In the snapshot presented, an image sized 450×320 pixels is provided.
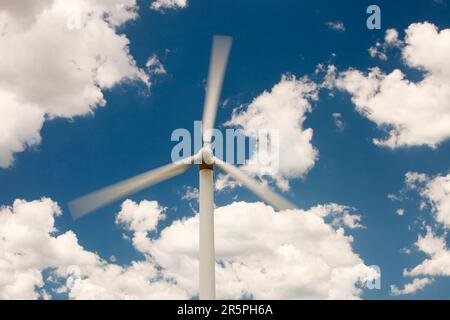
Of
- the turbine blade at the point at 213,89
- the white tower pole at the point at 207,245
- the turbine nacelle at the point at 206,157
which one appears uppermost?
the turbine blade at the point at 213,89

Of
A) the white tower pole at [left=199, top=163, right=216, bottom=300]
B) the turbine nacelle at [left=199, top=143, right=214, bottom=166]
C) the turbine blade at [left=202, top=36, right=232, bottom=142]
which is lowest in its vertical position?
the white tower pole at [left=199, top=163, right=216, bottom=300]

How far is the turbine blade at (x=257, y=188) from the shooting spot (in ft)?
106

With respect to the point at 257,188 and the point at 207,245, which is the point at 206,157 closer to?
the point at 257,188

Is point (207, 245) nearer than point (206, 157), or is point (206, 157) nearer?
point (207, 245)

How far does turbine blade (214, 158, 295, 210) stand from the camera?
106 ft

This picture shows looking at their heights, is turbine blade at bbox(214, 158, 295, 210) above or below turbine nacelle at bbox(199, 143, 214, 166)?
below

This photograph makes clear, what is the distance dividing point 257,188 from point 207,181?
9.87ft

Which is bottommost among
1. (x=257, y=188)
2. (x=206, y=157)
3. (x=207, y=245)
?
(x=207, y=245)

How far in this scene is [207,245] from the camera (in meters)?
31.3

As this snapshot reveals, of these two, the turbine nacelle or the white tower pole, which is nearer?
the white tower pole

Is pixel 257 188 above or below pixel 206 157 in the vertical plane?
below
